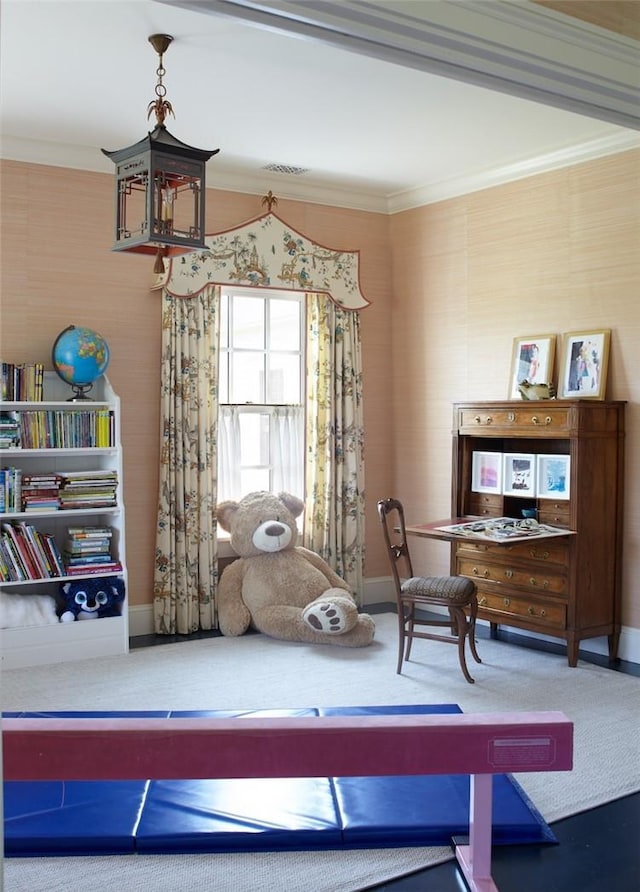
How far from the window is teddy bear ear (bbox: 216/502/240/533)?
0.20m

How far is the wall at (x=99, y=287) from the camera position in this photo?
16.2ft

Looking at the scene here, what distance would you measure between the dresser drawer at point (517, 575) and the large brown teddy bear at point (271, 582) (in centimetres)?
67

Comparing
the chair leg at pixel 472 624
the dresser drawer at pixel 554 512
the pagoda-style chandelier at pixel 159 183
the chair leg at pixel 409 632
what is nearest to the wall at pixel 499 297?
the dresser drawer at pixel 554 512

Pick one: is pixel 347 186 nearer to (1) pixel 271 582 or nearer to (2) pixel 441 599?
(1) pixel 271 582

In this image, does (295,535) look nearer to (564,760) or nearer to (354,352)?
(354,352)

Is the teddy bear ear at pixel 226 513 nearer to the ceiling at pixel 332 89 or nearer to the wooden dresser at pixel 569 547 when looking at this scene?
the wooden dresser at pixel 569 547

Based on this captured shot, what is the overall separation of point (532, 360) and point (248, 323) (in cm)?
189

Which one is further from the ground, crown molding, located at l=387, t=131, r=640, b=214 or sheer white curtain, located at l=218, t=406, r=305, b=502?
crown molding, located at l=387, t=131, r=640, b=214

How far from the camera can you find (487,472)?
5293mm

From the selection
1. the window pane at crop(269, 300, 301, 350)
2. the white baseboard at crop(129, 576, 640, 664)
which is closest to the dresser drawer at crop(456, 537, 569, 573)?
the white baseboard at crop(129, 576, 640, 664)

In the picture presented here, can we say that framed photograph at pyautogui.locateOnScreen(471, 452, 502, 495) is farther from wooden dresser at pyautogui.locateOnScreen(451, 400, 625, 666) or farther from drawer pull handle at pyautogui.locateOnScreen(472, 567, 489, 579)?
drawer pull handle at pyautogui.locateOnScreen(472, 567, 489, 579)

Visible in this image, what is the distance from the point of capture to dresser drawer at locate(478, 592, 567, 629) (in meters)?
4.67

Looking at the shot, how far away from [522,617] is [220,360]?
2.50 m

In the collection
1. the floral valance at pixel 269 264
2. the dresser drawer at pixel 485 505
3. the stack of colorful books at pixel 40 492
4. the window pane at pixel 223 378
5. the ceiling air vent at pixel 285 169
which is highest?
the ceiling air vent at pixel 285 169
